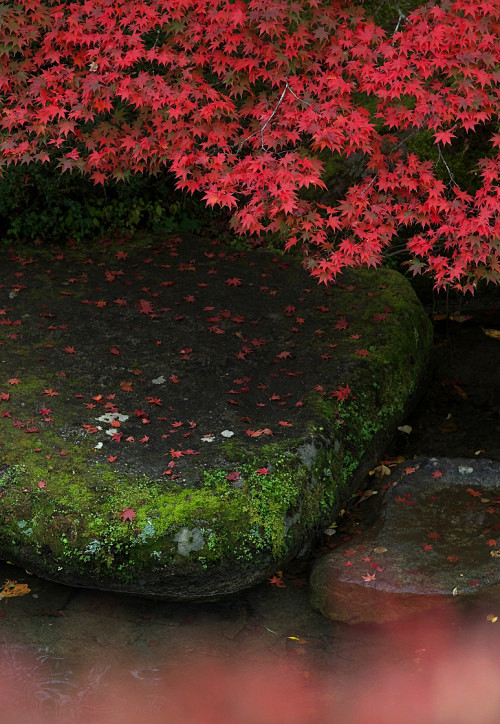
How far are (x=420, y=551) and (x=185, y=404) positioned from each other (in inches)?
88.2

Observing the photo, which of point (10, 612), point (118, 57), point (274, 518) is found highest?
point (118, 57)

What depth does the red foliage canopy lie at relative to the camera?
17.4 ft

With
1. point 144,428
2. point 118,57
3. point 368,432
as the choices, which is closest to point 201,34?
point 118,57

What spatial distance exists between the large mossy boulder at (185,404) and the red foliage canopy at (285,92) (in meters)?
1.39

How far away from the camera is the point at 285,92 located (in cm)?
563

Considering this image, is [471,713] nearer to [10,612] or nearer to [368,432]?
[368,432]

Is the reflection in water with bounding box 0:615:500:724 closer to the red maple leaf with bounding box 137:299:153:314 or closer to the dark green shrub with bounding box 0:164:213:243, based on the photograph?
the red maple leaf with bounding box 137:299:153:314

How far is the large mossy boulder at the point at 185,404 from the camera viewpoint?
5.38 meters

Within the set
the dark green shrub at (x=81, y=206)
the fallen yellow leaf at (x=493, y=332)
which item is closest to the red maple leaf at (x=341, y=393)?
the fallen yellow leaf at (x=493, y=332)

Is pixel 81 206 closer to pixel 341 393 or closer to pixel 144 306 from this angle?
pixel 144 306

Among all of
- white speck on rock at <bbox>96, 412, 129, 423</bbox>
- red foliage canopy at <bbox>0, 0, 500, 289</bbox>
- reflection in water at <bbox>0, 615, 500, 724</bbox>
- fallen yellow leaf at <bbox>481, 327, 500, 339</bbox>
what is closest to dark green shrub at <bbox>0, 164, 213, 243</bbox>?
red foliage canopy at <bbox>0, 0, 500, 289</bbox>

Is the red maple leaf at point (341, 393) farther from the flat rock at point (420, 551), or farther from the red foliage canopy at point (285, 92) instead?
the red foliage canopy at point (285, 92)

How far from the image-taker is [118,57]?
5527 mm

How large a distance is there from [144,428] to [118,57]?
277cm
